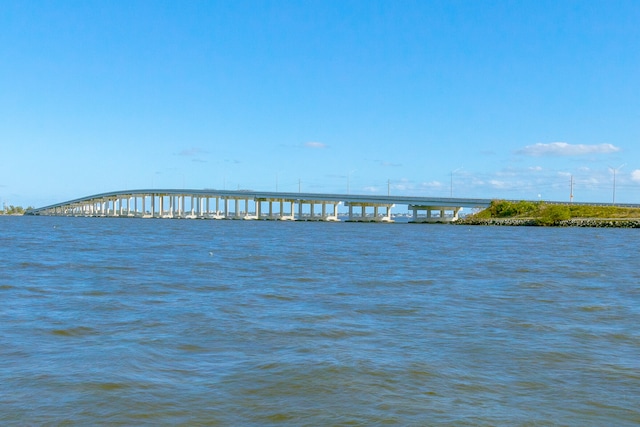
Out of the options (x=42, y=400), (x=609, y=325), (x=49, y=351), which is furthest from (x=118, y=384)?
(x=609, y=325)

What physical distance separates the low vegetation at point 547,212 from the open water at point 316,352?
95324 mm

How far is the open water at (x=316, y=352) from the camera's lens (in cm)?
762

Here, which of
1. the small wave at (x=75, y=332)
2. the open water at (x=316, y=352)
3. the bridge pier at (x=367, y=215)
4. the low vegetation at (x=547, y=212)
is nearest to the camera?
the open water at (x=316, y=352)

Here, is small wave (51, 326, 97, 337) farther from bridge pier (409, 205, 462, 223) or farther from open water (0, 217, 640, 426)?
bridge pier (409, 205, 462, 223)

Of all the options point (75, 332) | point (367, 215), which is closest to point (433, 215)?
point (367, 215)

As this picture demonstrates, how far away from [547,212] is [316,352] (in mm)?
114601

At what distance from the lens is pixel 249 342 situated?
11.2 metres

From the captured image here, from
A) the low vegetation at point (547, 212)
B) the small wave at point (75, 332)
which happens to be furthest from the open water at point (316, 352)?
the low vegetation at point (547, 212)

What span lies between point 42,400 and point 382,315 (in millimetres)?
8150

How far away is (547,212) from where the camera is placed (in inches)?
4604

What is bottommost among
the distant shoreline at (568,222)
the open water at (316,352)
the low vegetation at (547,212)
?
the open water at (316,352)

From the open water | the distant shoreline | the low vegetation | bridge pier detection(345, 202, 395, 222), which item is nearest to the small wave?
the open water

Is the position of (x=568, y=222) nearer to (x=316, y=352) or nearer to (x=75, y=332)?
(x=316, y=352)

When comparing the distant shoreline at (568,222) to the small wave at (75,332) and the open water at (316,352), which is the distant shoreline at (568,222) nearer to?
the open water at (316,352)
